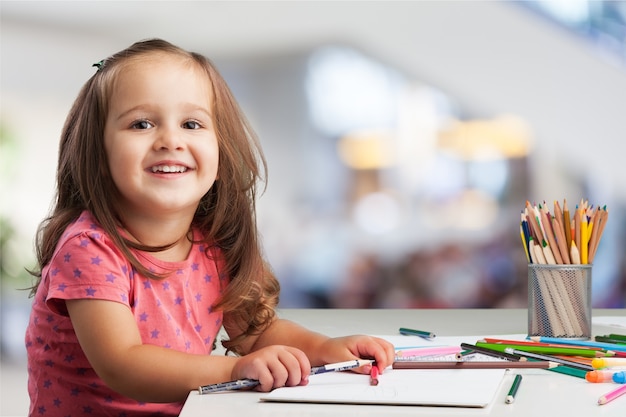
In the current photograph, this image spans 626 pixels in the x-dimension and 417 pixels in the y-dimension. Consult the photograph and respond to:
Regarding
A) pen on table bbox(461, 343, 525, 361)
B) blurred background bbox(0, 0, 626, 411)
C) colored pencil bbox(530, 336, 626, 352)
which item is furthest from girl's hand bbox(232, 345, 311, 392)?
blurred background bbox(0, 0, 626, 411)

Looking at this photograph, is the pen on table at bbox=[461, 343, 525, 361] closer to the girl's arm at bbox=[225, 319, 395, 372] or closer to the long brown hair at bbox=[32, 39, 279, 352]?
the girl's arm at bbox=[225, 319, 395, 372]

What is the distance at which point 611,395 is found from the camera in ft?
2.34

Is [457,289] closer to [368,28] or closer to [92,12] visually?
[368,28]

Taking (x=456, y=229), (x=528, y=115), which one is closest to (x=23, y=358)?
(x=456, y=229)

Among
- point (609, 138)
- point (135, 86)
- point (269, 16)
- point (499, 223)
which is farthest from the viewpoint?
point (269, 16)

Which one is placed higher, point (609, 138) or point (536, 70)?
point (536, 70)

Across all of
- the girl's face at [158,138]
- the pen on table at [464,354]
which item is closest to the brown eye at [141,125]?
the girl's face at [158,138]

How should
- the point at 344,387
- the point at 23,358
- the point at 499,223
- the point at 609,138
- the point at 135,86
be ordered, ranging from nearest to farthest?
the point at 344,387 → the point at 135,86 → the point at 23,358 → the point at 609,138 → the point at 499,223

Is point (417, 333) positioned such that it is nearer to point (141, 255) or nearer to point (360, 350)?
point (360, 350)

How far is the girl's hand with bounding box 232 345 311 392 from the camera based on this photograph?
0.74m

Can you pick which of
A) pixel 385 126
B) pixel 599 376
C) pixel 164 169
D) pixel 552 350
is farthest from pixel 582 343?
pixel 385 126

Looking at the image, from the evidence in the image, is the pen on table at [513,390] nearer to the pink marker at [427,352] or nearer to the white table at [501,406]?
the white table at [501,406]

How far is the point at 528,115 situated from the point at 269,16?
2005mm

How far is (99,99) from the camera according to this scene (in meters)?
0.96
